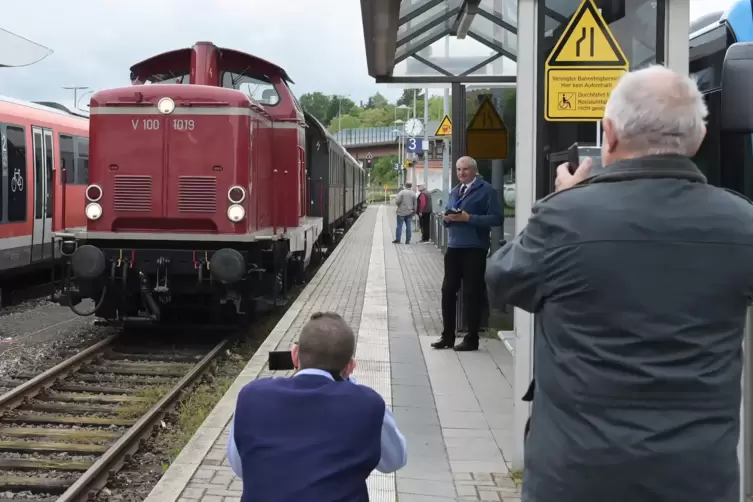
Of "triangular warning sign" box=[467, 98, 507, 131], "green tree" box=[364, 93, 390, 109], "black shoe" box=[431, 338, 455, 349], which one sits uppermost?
"green tree" box=[364, 93, 390, 109]

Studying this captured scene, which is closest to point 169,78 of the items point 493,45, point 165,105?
point 165,105

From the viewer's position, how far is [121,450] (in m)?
5.55

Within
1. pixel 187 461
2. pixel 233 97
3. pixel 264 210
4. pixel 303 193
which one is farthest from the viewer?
pixel 303 193

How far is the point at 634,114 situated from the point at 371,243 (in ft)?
74.8

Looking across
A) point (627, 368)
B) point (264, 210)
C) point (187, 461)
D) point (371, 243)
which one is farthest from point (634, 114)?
point (371, 243)

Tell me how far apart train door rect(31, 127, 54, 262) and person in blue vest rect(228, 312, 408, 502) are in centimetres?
1166

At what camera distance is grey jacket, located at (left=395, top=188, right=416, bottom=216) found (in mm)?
23531

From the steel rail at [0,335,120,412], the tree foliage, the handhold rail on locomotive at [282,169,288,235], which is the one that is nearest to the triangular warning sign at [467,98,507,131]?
the handhold rail on locomotive at [282,169,288,235]

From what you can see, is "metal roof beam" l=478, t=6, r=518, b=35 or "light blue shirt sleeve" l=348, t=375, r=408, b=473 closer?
"light blue shirt sleeve" l=348, t=375, r=408, b=473

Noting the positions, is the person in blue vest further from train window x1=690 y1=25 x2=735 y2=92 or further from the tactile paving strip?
train window x1=690 y1=25 x2=735 y2=92

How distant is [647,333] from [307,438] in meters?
1.03

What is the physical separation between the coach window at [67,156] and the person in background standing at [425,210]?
11968mm

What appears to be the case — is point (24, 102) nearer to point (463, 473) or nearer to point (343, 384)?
point (463, 473)

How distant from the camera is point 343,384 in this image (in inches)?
97.3
